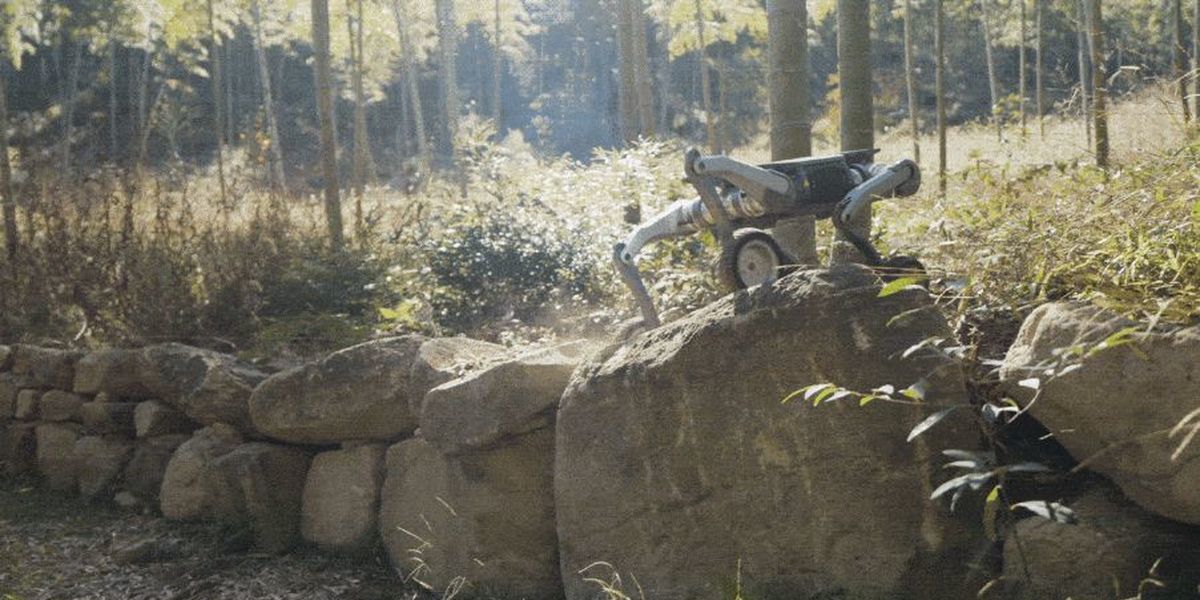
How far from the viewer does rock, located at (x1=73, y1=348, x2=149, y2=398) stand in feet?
26.6

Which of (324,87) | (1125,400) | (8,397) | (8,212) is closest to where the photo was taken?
(1125,400)

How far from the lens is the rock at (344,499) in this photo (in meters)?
6.51

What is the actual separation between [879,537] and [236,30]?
51320 millimetres

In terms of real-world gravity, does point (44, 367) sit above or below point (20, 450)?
above

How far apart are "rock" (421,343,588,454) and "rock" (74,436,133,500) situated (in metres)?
3.62

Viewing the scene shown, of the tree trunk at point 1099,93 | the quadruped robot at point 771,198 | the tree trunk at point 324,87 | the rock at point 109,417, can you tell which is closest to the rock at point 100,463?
the rock at point 109,417

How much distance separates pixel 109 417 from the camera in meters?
8.19

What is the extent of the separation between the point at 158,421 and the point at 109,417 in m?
0.49

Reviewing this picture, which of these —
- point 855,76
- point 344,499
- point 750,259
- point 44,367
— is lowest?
point 344,499

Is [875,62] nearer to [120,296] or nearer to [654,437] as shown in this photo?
[120,296]

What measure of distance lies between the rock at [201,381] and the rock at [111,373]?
17 centimetres

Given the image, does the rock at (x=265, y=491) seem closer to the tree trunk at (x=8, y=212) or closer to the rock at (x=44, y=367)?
the rock at (x=44, y=367)

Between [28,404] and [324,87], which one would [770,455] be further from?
[324,87]

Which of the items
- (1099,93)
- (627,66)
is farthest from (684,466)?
(627,66)
